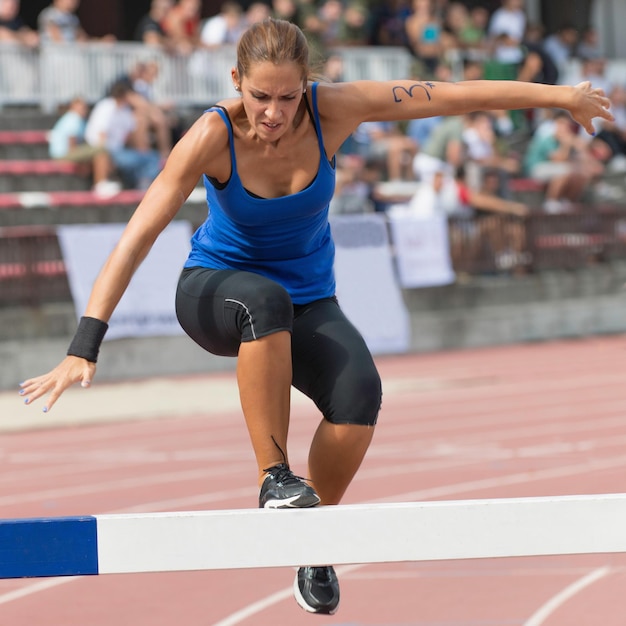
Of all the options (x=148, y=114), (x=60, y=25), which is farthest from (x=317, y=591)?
(x=60, y=25)

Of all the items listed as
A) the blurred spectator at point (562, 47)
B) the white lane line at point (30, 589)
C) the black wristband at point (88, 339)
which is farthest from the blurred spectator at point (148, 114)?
the black wristband at point (88, 339)

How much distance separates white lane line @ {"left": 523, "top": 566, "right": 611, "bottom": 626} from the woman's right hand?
7.31 ft

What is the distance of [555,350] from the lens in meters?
17.0

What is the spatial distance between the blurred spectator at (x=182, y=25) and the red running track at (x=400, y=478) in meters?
5.67

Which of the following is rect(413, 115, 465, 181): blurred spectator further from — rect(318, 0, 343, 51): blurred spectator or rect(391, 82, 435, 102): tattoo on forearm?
rect(391, 82, 435, 102): tattoo on forearm

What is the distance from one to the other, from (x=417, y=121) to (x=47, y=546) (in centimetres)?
1538

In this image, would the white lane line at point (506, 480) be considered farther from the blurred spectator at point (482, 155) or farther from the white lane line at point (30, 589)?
the blurred spectator at point (482, 155)

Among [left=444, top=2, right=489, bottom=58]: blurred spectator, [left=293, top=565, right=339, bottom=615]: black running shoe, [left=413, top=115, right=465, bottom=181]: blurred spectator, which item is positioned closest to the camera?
[left=293, top=565, right=339, bottom=615]: black running shoe

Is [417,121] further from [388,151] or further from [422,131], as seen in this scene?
[388,151]

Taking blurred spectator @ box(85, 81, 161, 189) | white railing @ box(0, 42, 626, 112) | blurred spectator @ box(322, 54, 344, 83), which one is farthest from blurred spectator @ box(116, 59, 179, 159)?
blurred spectator @ box(322, 54, 344, 83)

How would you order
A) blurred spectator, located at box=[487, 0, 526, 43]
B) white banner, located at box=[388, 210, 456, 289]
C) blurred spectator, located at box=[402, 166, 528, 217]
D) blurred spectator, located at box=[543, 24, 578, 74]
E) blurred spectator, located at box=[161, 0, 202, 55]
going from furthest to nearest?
blurred spectator, located at box=[543, 24, 578, 74] < blurred spectator, located at box=[487, 0, 526, 43] < blurred spectator, located at box=[161, 0, 202, 55] < blurred spectator, located at box=[402, 166, 528, 217] < white banner, located at box=[388, 210, 456, 289]

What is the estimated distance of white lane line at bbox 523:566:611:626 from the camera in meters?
5.30

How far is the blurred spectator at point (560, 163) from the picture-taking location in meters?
19.8

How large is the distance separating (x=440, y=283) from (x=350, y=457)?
12393 millimetres
